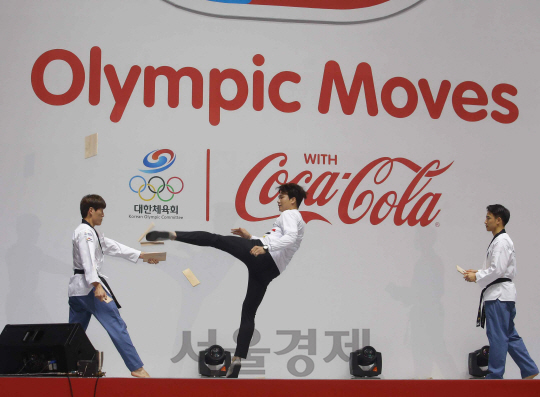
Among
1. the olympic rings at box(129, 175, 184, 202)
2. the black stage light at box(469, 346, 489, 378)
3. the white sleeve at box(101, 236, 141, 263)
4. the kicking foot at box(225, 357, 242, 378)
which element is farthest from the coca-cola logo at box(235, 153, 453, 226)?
the kicking foot at box(225, 357, 242, 378)

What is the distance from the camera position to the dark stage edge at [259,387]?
3.05m

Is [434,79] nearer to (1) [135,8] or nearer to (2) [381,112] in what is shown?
(2) [381,112]

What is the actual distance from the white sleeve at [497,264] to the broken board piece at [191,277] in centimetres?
237

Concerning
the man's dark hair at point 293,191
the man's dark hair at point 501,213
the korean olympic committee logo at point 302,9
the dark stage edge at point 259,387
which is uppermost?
the korean olympic committee logo at point 302,9

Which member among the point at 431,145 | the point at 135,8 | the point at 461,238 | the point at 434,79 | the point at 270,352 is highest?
the point at 135,8

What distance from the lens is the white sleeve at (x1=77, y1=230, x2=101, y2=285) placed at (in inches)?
162

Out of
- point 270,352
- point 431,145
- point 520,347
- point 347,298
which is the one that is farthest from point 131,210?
point 520,347

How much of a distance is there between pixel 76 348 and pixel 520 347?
331 cm

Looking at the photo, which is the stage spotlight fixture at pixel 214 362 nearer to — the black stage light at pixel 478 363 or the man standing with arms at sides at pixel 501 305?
the man standing with arms at sides at pixel 501 305

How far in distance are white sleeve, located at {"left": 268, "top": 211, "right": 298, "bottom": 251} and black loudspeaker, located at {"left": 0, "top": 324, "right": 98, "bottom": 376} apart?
5.02ft

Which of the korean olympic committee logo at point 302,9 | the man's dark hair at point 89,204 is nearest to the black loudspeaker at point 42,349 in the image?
the man's dark hair at point 89,204

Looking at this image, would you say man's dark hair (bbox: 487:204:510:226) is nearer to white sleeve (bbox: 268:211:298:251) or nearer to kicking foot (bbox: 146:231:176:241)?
white sleeve (bbox: 268:211:298:251)

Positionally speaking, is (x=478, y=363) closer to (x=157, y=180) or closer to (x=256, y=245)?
(x=256, y=245)

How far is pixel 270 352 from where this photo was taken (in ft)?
16.9
